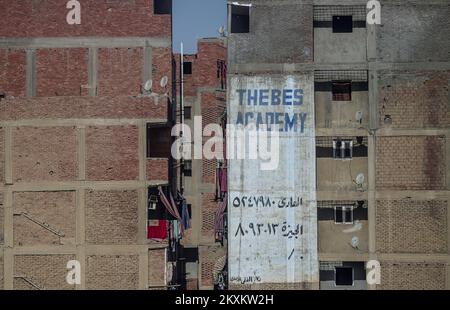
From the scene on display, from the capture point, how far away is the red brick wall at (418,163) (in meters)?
29.2

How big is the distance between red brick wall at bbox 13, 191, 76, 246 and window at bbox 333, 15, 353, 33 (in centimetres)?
1250

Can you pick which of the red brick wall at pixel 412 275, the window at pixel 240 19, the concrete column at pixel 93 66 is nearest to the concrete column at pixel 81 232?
the concrete column at pixel 93 66

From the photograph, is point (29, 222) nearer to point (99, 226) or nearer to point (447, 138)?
point (99, 226)

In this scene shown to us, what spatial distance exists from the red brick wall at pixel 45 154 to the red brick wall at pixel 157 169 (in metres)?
2.89

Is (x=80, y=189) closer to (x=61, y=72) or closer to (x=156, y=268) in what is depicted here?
(x=156, y=268)

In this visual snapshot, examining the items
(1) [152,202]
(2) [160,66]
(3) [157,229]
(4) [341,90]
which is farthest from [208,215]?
(4) [341,90]

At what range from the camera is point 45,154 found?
2931 centimetres

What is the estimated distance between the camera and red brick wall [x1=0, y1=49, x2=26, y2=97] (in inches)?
1225

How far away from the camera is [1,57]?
31188mm

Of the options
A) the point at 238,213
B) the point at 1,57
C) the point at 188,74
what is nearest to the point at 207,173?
the point at 188,74

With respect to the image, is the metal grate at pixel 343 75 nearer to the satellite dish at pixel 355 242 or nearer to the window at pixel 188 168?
the satellite dish at pixel 355 242

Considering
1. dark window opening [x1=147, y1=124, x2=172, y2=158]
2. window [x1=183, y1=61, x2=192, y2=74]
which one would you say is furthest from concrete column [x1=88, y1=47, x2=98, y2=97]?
window [x1=183, y1=61, x2=192, y2=74]

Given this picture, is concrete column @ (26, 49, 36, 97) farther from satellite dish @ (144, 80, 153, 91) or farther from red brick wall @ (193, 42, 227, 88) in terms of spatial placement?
red brick wall @ (193, 42, 227, 88)

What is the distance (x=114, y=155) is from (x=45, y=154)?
8.87ft
